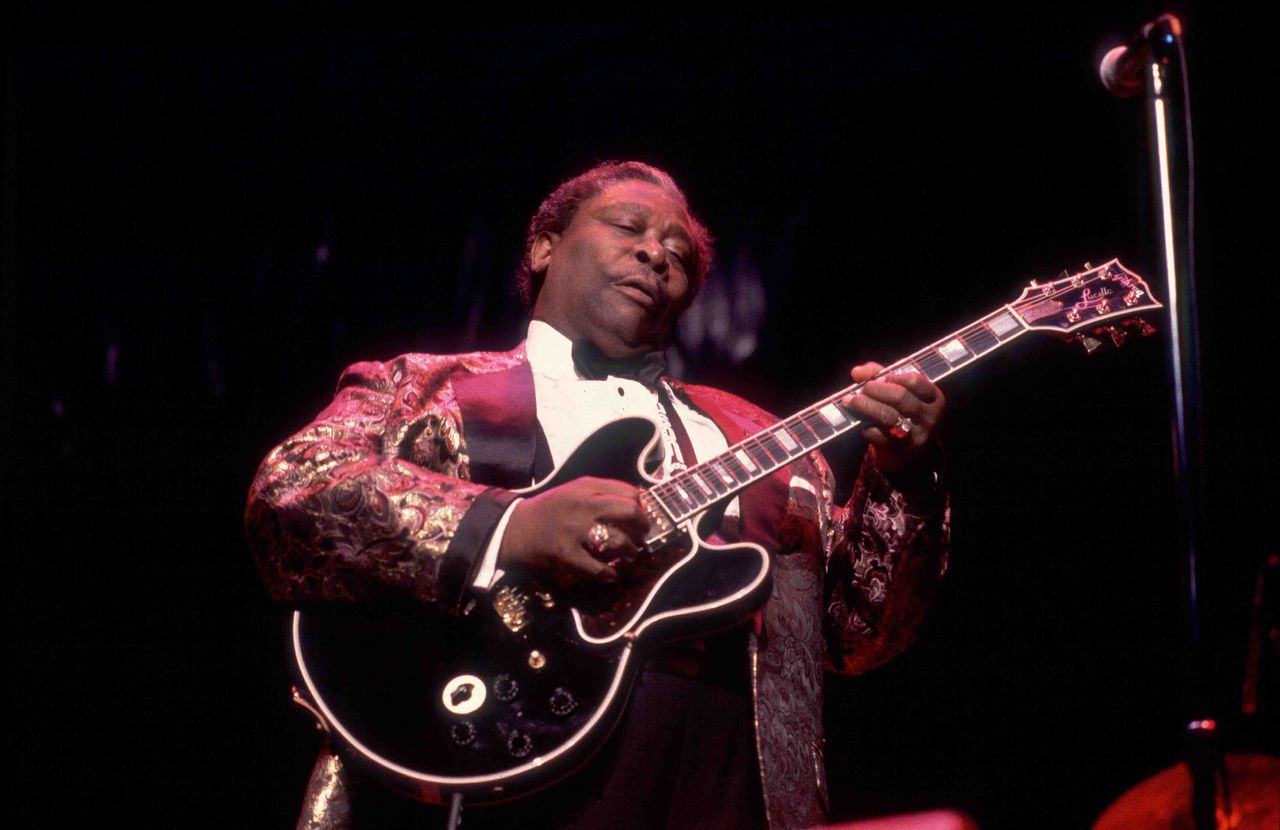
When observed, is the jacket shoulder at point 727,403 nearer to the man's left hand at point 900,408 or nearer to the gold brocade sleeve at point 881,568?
the gold brocade sleeve at point 881,568

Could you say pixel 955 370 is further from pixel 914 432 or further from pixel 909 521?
pixel 909 521

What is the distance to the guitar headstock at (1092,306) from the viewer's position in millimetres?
2576

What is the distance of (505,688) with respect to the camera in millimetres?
2045

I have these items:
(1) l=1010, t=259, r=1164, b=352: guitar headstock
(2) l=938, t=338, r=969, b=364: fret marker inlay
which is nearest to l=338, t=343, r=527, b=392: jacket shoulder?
(2) l=938, t=338, r=969, b=364: fret marker inlay

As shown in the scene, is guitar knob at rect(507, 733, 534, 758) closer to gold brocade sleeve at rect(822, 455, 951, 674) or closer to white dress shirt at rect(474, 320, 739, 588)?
white dress shirt at rect(474, 320, 739, 588)

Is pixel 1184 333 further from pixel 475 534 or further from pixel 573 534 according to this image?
pixel 475 534

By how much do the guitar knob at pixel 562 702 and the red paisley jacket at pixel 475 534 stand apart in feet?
0.81

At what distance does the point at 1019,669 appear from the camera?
3.43 m

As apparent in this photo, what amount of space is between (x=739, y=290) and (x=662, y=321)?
3.04 ft

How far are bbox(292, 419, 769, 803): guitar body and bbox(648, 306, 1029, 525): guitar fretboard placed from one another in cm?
10

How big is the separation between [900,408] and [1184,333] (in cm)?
70

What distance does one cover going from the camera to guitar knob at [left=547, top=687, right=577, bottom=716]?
6.65 ft

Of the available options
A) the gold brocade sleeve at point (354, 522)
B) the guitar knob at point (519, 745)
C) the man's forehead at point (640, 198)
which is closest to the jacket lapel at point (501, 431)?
the gold brocade sleeve at point (354, 522)

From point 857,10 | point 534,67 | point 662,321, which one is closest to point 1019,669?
point 662,321
